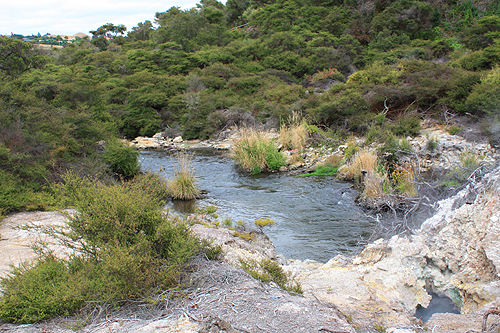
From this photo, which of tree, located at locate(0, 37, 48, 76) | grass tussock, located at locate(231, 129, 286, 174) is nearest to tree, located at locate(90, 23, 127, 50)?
tree, located at locate(0, 37, 48, 76)

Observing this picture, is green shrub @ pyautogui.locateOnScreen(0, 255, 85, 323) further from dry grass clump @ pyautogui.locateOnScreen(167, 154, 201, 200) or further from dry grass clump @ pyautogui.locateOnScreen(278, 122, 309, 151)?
dry grass clump @ pyautogui.locateOnScreen(278, 122, 309, 151)

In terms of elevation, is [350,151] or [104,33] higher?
[104,33]

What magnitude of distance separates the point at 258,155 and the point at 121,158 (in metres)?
4.14

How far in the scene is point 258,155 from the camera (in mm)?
11703

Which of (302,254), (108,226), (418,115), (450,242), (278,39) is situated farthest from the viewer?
(278,39)

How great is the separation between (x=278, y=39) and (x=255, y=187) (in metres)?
19.0

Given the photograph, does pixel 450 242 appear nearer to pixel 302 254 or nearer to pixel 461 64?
pixel 302 254

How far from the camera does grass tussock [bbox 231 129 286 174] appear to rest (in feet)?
38.3

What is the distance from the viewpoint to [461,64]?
55.1 ft

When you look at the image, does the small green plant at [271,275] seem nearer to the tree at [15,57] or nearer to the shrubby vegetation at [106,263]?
the shrubby vegetation at [106,263]

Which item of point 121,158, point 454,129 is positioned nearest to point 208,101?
point 121,158

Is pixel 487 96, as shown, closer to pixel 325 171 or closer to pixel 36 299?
pixel 325 171

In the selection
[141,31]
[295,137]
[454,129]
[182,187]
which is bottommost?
[182,187]

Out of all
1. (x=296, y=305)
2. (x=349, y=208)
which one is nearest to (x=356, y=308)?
(x=296, y=305)
